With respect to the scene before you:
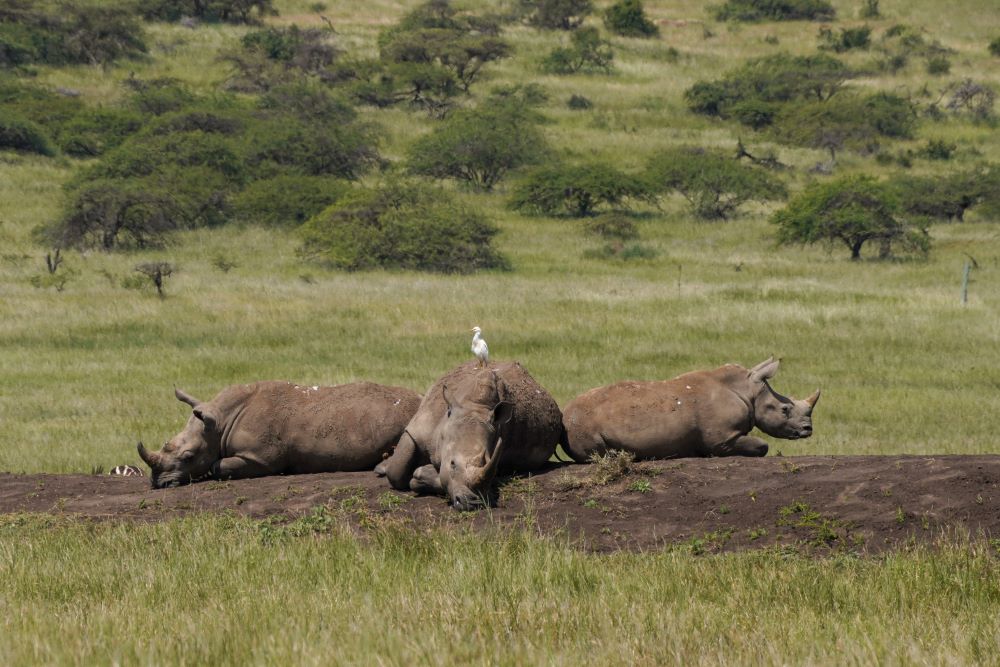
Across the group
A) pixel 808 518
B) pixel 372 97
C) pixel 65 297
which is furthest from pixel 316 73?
pixel 808 518

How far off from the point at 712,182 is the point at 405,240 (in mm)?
17247

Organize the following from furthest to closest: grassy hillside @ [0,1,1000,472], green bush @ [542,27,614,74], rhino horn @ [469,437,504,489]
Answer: green bush @ [542,27,614,74] → grassy hillside @ [0,1,1000,472] → rhino horn @ [469,437,504,489]

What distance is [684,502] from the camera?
1051 centimetres

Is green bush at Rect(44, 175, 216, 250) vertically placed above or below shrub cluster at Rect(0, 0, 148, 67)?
below

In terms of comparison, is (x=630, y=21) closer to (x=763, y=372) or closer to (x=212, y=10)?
(x=212, y=10)

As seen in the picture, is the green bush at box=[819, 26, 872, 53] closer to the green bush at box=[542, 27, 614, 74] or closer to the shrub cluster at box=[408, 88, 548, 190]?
the green bush at box=[542, 27, 614, 74]

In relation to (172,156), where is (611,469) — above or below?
above

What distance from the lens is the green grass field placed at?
6238 mm

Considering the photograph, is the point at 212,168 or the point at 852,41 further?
the point at 852,41

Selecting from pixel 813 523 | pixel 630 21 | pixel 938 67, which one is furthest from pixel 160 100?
pixel 813 523

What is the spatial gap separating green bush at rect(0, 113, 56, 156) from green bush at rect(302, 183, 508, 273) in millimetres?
18920

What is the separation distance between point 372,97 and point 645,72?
1936 centimetres

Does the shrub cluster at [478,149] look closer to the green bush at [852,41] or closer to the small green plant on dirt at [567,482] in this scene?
the green bush at [852,41]

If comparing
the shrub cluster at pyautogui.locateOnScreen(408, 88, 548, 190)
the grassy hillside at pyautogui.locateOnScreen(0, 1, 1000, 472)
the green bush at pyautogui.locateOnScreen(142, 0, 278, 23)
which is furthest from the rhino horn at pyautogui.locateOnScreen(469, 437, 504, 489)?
the green bush at pyautogui.locateOnScreen(142, 0, 278, 23)
